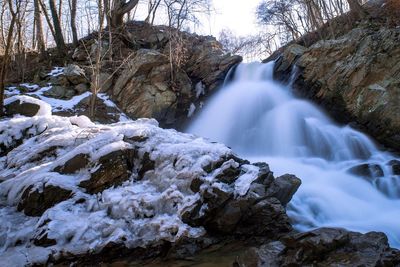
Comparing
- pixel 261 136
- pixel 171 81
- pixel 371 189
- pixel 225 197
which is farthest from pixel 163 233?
pixel 171 81

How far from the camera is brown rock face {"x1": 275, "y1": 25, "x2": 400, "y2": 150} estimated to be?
10.3 metres

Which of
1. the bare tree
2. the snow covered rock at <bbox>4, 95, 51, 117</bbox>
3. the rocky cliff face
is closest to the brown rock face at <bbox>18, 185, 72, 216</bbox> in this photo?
the snow covered rock at <bbox>4, 95, 51, 117</bbox>

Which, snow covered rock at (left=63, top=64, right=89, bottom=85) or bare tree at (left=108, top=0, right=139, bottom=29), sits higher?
bare tree at (left=108, top=0, right=139, bottom=29)

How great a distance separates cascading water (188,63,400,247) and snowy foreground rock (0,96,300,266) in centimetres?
114

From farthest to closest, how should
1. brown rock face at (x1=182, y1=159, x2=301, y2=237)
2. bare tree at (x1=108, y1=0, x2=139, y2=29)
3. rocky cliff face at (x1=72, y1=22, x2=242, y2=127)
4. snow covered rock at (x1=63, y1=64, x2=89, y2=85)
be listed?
bare tree at (x1=108, y1=0, x2=139, y2=29)
snow covered rock at (x1=63, y1=64, x2=89, y2=85)
rocky cliff face at (x1=72, y1=22, x2=242, y2=127)
brown rock face at (x1=182, y1=159, x2=301, y2=237)

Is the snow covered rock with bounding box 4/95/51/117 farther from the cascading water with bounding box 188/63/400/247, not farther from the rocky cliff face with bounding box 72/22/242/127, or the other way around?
the cascading water with bounding box 188/63/400/247

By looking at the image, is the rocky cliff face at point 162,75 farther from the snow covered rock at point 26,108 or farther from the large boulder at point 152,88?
the snow covered rock at point 26,108

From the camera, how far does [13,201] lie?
5957 mm

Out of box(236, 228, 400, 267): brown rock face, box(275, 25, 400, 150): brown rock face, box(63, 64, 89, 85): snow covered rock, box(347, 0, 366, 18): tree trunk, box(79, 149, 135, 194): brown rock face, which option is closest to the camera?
box(236, 228, 400, 267): brown rock face

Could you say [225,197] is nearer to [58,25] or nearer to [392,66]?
[392,66]

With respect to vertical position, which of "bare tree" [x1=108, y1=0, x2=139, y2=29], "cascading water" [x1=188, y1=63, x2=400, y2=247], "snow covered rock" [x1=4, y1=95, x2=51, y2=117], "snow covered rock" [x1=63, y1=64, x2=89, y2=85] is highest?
"bare tree" [x1=108, y1=0, x2=139, y2=29]

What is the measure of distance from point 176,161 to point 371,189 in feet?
14.3

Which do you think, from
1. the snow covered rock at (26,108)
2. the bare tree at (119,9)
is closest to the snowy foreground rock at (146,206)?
the snow covered rock at (26,108)

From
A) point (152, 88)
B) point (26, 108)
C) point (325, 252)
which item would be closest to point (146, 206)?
point (325, 252)
